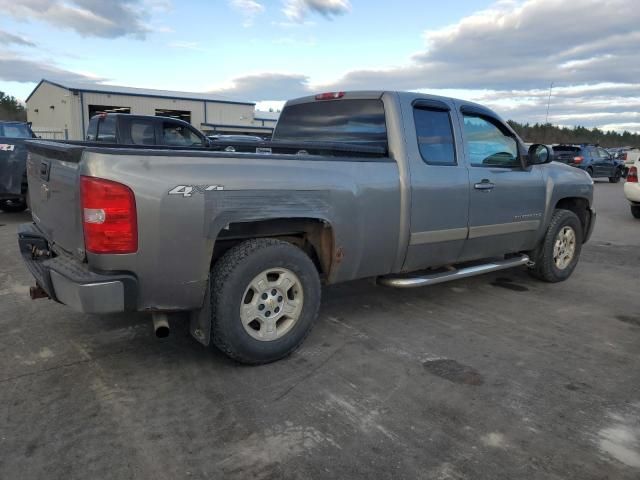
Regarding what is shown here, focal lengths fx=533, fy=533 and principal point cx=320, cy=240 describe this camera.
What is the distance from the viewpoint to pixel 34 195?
4098 mm

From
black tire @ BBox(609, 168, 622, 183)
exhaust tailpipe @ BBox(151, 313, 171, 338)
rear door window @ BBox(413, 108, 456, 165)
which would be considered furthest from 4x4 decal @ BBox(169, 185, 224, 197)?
black tire @ BBox(609, 168, 622, 183)

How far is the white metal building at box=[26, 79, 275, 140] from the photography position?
126ft

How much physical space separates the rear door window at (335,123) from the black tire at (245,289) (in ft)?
4.58

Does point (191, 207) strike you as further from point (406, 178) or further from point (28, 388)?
point (406, 178)

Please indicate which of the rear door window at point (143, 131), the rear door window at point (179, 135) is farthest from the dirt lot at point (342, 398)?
the rear door window at point (179, 135)

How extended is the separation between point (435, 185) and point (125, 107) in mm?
39913

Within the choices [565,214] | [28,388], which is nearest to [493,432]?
[28,388]

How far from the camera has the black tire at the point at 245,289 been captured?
3447mm

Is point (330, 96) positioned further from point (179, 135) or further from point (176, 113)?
point (176, 113)

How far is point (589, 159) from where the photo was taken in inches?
920

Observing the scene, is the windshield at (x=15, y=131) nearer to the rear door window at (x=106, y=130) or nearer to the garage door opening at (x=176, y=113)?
the rear door window at (x=106, y=130)

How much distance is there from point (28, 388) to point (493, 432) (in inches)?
111

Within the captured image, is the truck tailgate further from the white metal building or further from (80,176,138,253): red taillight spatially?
the white metal building

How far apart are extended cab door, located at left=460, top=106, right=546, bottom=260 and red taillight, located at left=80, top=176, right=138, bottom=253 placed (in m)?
3.07
